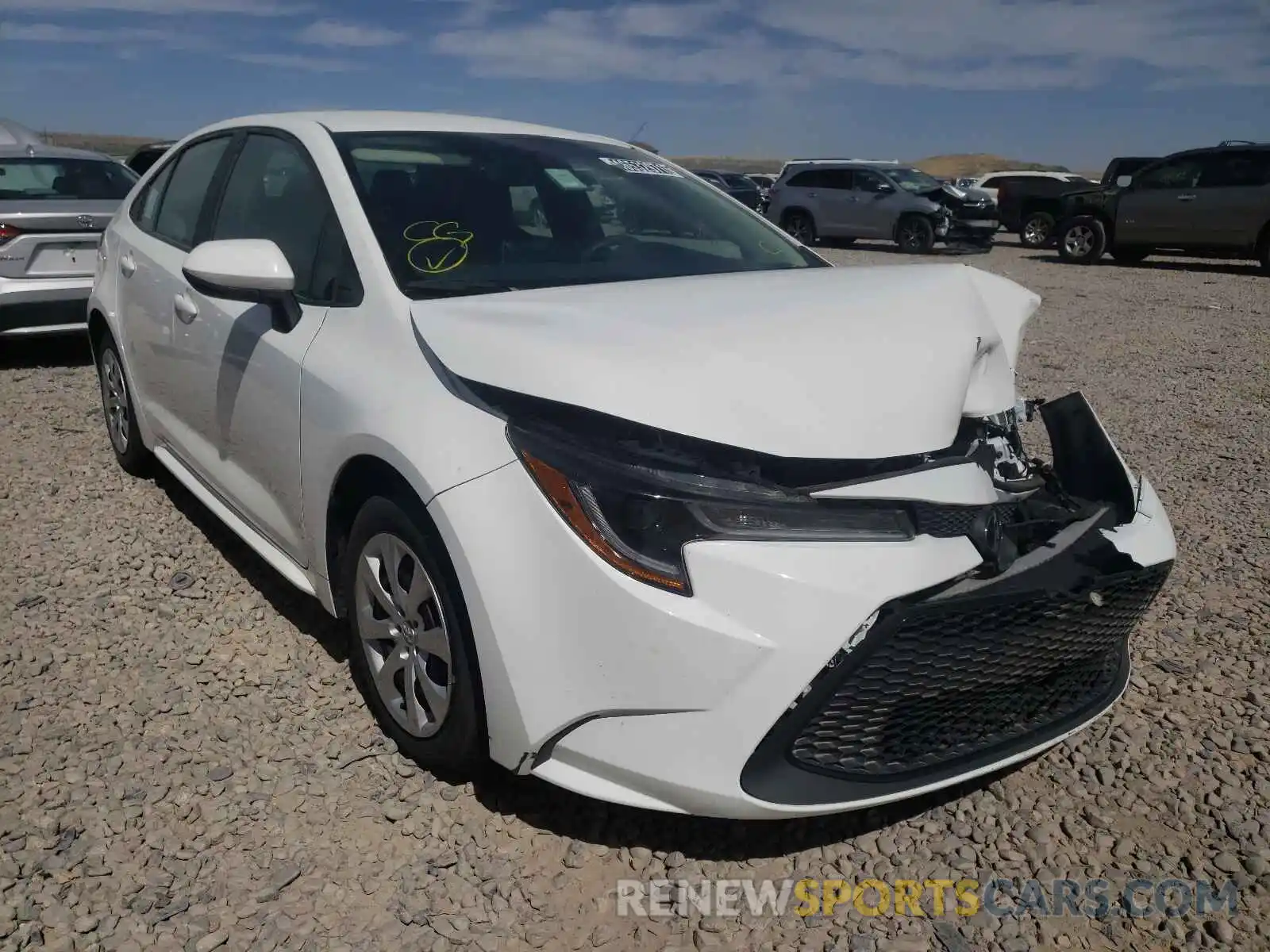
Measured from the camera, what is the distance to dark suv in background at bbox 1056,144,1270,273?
47.5 feet

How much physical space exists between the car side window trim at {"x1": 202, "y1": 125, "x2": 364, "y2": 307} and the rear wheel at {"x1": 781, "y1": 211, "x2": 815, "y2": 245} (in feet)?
55.9

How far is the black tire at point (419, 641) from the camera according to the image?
2215mm

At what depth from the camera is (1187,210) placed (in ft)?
49.2

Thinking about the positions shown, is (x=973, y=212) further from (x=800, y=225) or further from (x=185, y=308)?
(x=185, y=308)

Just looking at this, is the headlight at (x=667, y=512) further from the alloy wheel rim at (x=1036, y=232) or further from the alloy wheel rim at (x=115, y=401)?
the alloy wheel rim at (x=1036, y=232)

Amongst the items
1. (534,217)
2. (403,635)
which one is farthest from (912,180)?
(403,635)

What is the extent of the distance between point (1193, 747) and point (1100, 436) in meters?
0.89

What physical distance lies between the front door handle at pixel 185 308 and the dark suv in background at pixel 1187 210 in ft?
50.3

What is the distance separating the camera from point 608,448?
6.68ft

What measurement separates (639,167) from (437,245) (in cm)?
114

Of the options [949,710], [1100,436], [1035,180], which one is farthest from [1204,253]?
[949,710]

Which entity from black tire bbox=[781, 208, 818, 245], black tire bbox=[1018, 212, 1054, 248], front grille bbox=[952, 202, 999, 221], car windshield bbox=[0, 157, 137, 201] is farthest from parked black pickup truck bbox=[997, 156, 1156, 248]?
car windshield bbox=[0, 157, 137, 201]

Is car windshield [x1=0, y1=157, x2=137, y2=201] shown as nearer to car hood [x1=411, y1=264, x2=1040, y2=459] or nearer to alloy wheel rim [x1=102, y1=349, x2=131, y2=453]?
alloy wheel rim [x1=102, y1=349, x2=131, y2=453]

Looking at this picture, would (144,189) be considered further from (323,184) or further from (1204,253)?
(1204,253)
